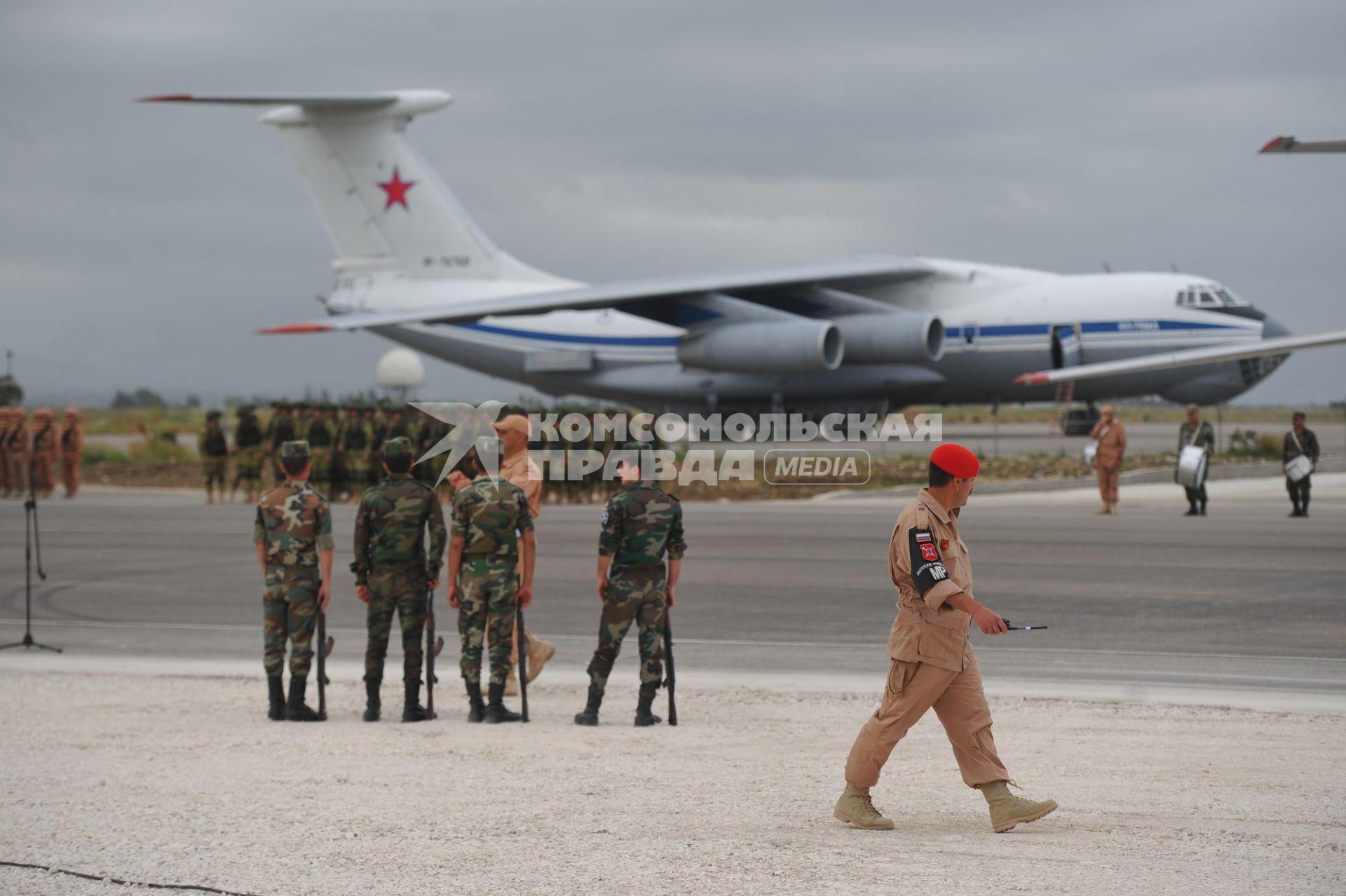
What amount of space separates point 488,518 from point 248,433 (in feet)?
52.2

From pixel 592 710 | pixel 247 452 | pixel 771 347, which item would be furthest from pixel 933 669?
pixel 771 347

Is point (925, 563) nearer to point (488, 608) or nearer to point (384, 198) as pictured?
point (488, 608)

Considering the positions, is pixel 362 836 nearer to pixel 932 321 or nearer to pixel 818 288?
pixel 932 321

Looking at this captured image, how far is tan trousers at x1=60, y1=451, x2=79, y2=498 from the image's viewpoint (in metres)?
26.4

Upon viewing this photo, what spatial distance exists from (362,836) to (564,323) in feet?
96.9

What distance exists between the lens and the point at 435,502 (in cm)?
804

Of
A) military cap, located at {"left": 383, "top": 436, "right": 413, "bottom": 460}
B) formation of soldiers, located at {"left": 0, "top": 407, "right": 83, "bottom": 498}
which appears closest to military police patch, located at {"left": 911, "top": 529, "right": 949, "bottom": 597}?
military cap, located at {"left": 383, "top": 436, "right": 413, "bottom": 460}

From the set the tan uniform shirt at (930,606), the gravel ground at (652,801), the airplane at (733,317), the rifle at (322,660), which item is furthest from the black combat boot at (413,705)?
the airplane at (733,317)

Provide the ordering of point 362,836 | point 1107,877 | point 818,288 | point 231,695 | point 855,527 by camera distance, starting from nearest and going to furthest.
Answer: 1. point 1107,877
2. point 362,836
3. point 231,695
4. point 855,527
5. point 818,288

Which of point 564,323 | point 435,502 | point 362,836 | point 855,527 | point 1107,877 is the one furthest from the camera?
point 564,323

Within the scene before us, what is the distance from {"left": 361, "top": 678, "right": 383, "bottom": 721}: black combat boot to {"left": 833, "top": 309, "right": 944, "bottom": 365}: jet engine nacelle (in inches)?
850

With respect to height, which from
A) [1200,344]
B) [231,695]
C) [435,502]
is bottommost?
[231,695]

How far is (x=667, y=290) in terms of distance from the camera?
29.6m

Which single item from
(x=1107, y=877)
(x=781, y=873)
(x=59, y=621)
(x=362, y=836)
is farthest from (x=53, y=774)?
(x=59, y=621)
